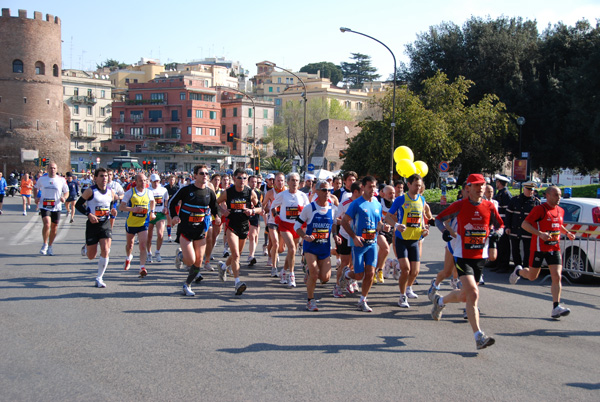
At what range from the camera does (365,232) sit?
8164 millimetres

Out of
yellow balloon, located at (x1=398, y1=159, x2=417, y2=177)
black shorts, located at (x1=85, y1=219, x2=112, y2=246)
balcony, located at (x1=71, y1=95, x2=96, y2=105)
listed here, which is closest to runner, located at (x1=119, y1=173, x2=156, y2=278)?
black shorts, located at (x1=85, y1=219, x2=112, y2=246)

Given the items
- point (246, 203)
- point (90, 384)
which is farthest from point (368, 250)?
point (90, 384)

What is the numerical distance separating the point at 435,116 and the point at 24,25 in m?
51.0

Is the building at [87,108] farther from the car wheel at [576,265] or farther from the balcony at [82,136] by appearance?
the car wheel at [576,265]

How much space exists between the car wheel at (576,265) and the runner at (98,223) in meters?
8.47

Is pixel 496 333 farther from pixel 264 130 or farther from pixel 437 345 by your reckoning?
pixel 264 130

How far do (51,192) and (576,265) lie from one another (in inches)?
457

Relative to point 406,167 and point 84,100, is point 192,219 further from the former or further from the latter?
point 84,100

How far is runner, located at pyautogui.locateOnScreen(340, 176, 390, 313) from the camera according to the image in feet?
26.8

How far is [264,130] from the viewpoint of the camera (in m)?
103

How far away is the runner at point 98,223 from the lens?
9.66 m

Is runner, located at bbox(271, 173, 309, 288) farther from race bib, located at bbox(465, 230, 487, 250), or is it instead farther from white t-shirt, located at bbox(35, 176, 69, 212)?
white t-shirt, located at bbox(35, 176, 69, 212)

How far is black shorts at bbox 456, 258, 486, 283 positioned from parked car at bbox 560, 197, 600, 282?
4765 millimetres

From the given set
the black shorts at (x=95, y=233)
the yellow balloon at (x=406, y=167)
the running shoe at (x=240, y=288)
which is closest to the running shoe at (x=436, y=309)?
the running shoe at (x=240, y=288)
